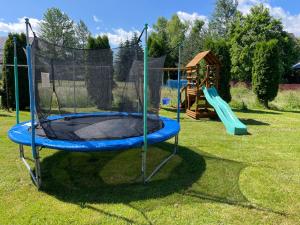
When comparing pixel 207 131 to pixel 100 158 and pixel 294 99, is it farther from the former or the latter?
pixel 294 99

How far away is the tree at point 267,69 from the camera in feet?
30.8

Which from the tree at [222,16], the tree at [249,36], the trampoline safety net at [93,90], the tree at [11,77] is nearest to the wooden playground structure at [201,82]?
the trampoline safety net at [93,90]

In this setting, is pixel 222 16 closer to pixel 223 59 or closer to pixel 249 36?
pixel 249 36

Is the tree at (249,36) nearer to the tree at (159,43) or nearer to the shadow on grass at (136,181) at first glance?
the tree at (159,43)

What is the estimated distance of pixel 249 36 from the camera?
2392 centimetres

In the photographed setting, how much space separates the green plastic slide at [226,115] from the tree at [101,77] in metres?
2.53

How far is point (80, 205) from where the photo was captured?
242 centimetres

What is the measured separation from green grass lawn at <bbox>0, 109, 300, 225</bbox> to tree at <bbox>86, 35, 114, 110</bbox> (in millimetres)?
835

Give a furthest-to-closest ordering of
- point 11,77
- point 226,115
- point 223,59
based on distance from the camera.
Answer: point 223,59
point 11,77
point 226,115

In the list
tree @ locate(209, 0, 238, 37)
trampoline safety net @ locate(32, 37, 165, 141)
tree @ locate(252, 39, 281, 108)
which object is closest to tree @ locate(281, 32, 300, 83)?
tree @ locate(209, 0, 238, 37)

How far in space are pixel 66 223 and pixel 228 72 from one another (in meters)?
8.25

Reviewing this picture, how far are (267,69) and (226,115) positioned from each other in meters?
4.33

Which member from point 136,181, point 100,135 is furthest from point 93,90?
point 136,181

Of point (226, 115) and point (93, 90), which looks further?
point (226, 115)
